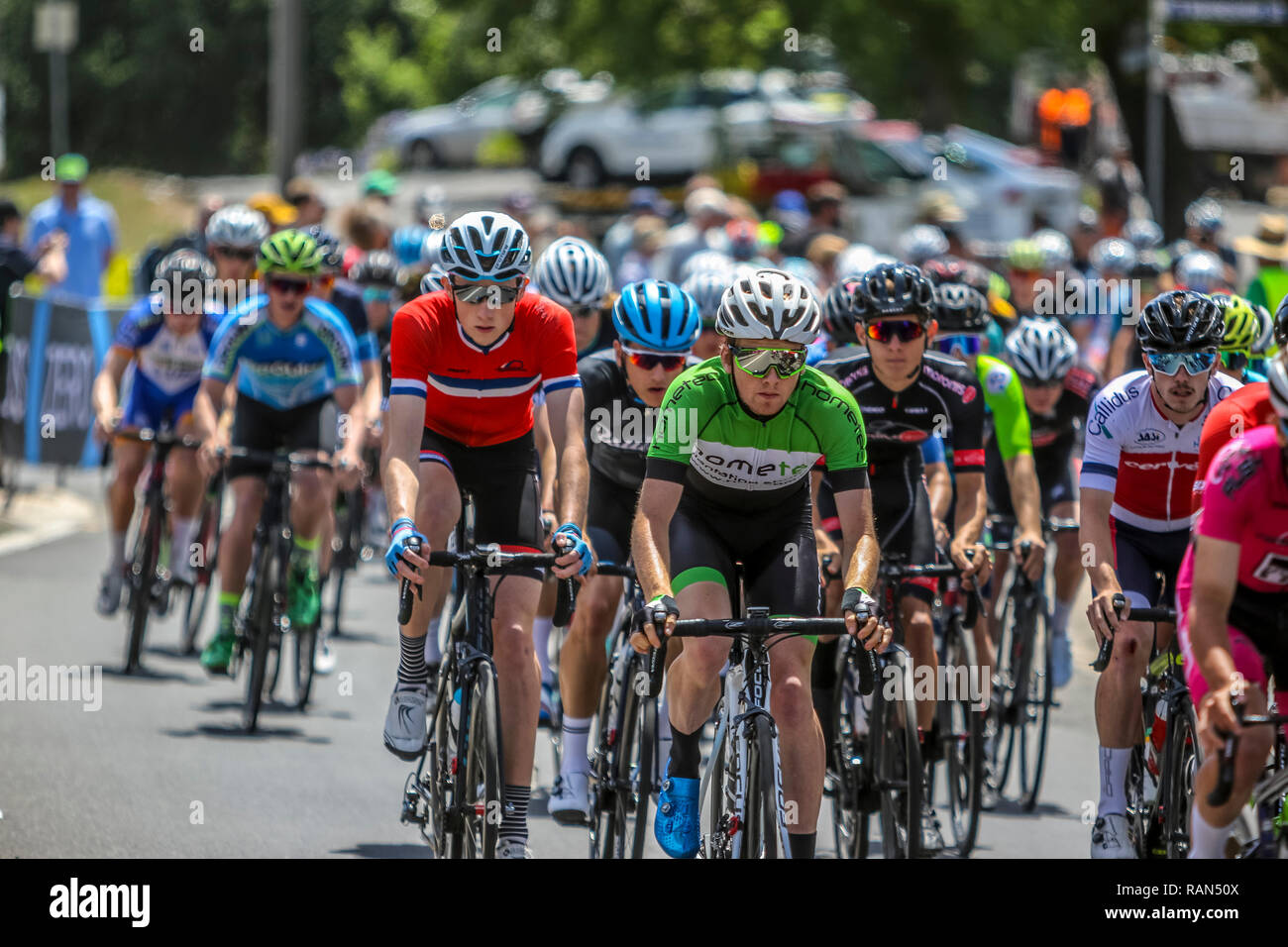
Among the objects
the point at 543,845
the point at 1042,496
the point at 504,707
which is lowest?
the point at 543,845

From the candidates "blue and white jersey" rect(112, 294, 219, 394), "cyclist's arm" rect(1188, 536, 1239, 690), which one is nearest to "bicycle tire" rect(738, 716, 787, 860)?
"cyclist's arm" rect(1188, 536, 1239, 690)

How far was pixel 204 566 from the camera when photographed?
11102 mm

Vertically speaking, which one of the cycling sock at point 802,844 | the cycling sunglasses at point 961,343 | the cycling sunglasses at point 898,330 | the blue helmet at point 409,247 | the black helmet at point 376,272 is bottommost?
the cycling sock at point 802,844

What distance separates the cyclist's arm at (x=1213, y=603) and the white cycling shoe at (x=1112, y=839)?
172cm

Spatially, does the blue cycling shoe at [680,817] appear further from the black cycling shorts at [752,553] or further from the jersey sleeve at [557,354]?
the jersey sleeve at [557,354]

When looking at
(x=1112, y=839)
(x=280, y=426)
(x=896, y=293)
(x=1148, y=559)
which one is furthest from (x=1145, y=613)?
(x=280, y=426)

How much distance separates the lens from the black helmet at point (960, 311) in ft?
29.1

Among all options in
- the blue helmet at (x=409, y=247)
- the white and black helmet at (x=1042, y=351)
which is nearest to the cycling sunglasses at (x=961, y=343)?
the white and black helmet at (x=1042, y=351)

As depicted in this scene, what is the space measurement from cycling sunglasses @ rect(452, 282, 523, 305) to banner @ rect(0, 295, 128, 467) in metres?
10.7

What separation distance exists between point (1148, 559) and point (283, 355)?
4.55 m
